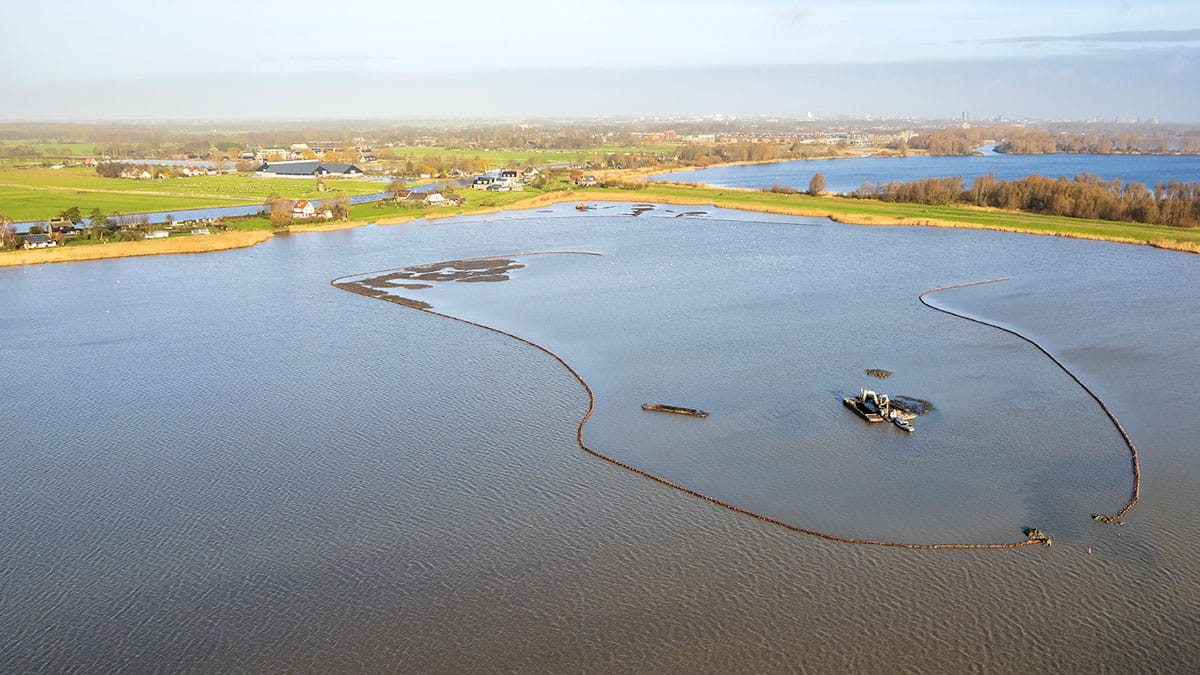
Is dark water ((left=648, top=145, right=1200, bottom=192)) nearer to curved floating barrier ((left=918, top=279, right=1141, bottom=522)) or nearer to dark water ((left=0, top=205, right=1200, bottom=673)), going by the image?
curved floating barrier ((left=918, top=279, right=1141, bottom=522))

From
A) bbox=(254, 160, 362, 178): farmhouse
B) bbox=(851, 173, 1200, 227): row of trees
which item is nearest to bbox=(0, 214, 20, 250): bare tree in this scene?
bbox=(254, 160, 362, 178): farmhouse

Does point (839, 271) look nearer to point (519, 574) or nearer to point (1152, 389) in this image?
point (1152, 389)

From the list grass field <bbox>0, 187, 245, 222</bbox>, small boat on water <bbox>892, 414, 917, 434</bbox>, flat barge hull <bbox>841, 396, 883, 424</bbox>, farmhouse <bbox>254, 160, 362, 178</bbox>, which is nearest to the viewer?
small boat on water <bbox>892, 414, 917, 434</bbox>

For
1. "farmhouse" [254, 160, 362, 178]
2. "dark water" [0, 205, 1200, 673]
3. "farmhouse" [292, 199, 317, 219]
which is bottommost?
"dark water" [0, 205, 1200, 673]

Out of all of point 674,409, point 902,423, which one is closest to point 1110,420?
point 902,423

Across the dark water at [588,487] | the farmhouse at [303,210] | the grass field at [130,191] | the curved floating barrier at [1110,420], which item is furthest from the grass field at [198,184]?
the curved floating barrier at [1110,420]

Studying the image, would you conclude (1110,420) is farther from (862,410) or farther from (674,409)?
(674,409)
